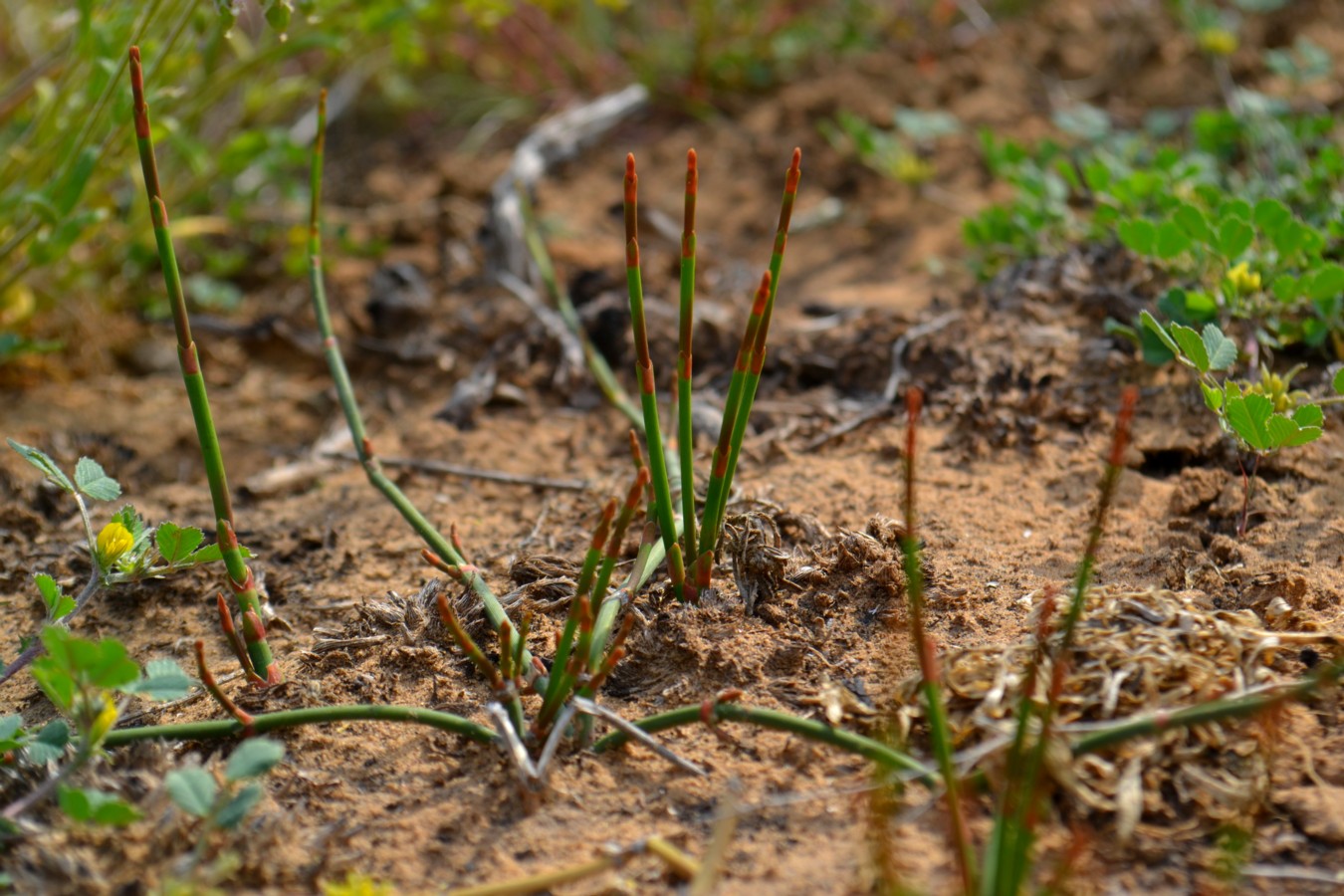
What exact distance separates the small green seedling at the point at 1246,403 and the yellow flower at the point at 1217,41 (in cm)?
187

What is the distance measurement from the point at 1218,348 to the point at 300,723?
1.37 metres

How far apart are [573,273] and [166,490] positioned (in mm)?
1118

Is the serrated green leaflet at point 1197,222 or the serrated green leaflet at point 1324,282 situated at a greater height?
the serrated green leaflet at point 1197,222

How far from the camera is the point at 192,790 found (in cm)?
110

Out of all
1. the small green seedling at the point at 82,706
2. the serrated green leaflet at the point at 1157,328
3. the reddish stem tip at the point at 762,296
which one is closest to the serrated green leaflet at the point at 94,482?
the small green seedling at the point at 82,706

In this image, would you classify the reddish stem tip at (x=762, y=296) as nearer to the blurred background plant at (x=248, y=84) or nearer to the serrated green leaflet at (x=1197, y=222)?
the blurred background plant at (x=248, y=84)

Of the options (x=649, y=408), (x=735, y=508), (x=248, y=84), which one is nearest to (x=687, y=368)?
(x=649, y=408)

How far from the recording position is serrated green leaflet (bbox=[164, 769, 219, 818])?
3.59ft

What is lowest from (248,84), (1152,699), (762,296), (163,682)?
(1152,699)

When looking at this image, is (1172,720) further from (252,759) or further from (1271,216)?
(1271,216)

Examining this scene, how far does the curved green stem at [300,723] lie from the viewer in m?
1.31

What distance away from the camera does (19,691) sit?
1.56m

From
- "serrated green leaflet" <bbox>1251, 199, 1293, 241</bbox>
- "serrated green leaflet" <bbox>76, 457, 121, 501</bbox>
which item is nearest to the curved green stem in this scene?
"serrated green leaflet" <bbox>76, 457, 121, 501</bbox>

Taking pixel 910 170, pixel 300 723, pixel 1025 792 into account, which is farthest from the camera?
pixel 910 170
